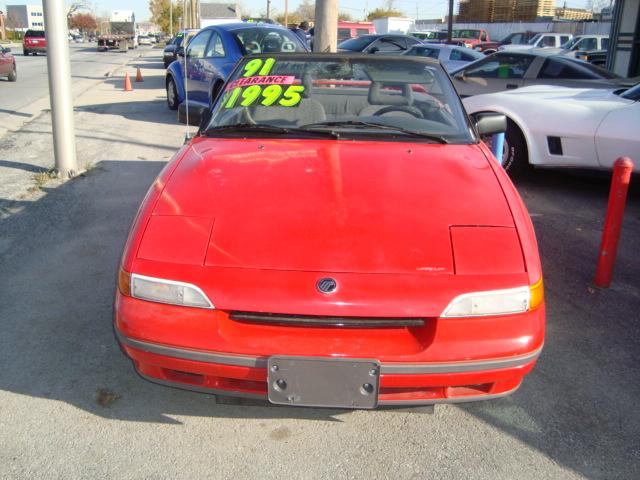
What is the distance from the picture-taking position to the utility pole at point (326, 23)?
8.54 meters

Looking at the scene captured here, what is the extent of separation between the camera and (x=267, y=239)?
2539mm

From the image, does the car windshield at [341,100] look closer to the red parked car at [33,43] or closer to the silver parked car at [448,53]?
the silver parked car at [448,53]

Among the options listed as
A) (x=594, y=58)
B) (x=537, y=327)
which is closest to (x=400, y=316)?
(x=537, y=327)

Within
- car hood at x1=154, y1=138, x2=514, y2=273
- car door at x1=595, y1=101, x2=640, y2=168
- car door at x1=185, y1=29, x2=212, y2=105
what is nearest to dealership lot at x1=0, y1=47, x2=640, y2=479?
car hood at x1=154, y1=138, x2=514, y2=273

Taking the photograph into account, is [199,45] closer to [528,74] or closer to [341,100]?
[528,74]

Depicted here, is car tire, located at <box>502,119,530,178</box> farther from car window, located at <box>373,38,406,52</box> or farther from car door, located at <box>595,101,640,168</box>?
car window, located at <box>373,38,406,52</box>

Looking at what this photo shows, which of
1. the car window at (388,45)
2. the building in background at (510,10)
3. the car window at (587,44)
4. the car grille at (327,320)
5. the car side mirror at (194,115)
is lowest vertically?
the car grille at (327,320)

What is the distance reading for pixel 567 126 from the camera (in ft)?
20.1

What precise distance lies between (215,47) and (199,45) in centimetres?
85

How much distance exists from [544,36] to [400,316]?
98.3ft

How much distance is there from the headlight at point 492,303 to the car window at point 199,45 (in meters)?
9.23

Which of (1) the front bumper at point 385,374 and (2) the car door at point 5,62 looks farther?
(2) the car door at point 5,62

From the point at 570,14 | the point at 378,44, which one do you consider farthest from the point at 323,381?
the point at 570,14

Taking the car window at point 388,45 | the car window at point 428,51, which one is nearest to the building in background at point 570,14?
the car window at point 388,45
